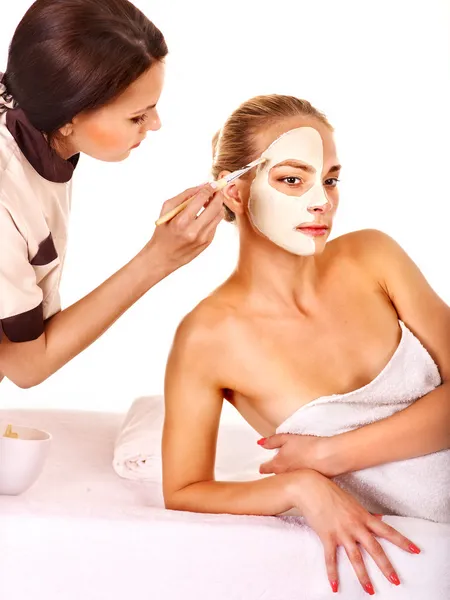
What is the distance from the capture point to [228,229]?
1.52 metres

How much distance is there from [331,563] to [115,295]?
40 cm

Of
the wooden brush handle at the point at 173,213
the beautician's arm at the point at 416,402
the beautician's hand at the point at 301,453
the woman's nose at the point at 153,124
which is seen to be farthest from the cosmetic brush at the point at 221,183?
the beautician's hand at the point at 301,453

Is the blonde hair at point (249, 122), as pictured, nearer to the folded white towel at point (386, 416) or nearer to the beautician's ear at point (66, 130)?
the beautician's ear at point (66, 130)

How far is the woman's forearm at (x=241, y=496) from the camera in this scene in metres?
0.99

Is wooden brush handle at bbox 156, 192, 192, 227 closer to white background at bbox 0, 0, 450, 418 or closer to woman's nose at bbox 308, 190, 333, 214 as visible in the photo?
Answer: woman's nose at bbox 308, 190, 333, 214

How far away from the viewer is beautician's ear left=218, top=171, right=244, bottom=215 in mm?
1115

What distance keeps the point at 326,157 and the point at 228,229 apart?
1.47 ft

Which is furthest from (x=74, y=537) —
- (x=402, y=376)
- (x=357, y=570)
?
(x=402, y=376)

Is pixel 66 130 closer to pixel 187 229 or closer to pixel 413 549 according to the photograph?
pixel 187 229

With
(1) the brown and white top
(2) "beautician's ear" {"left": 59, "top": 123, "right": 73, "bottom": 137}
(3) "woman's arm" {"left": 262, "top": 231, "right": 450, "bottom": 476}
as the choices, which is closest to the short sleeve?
(1) the brown and white top

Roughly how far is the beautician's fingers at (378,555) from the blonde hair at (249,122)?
50 centimetres

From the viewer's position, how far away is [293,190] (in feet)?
3.54

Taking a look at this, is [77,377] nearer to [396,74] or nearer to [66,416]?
[66,416]

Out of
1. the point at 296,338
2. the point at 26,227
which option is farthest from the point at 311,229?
the point at 26,227
